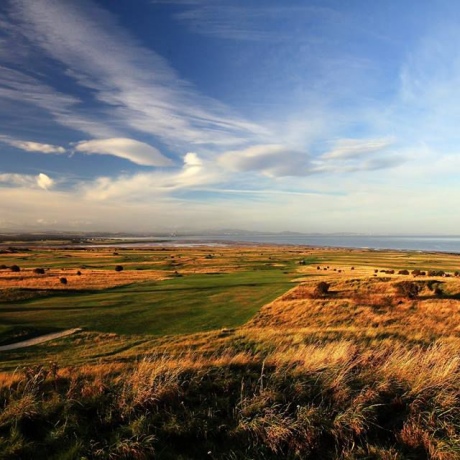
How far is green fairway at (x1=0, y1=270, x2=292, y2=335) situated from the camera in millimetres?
27138

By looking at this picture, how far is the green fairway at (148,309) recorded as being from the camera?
27138mm

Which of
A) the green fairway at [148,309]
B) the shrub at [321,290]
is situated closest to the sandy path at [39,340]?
the green fairway at [148,309]

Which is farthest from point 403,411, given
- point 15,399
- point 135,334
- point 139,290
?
point 139,290

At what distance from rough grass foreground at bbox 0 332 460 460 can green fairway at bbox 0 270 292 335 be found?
54.9 feet

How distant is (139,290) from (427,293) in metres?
31.6

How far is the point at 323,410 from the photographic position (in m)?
8.07

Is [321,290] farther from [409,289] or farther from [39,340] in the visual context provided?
[39,340]

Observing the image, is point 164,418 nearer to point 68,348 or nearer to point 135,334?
point 68,348

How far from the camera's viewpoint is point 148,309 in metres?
32.8

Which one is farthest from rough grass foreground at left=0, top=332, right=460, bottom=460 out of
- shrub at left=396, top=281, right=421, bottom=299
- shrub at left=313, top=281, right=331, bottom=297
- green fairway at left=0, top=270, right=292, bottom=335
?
shrub at left=396, top=281, right=421, bottom=299

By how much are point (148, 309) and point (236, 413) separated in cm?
2586

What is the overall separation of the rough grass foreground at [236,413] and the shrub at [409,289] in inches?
1245

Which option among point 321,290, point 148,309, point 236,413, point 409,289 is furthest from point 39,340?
point 409,289

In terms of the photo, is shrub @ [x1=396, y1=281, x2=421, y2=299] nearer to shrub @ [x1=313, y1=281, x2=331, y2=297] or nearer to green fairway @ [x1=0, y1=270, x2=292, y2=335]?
shrub @ [x1=313, y1=281, x2=331, y2=297]
